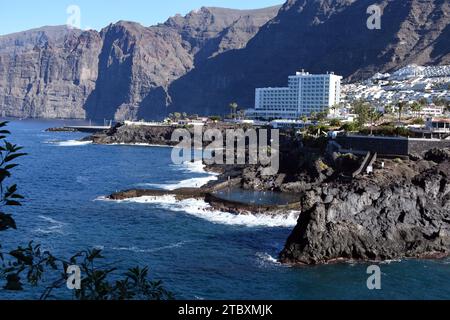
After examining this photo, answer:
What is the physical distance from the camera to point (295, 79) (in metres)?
186

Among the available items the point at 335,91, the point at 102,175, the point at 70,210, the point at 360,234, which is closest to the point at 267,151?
the point at 102,175

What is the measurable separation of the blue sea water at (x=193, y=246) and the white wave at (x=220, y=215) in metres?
0.11

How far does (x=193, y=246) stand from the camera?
1654 inches

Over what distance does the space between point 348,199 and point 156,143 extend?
384 feet

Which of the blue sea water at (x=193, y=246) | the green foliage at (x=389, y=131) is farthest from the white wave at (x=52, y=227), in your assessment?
the green foliage at (x=389, y=131)

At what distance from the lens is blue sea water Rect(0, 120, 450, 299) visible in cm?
3278

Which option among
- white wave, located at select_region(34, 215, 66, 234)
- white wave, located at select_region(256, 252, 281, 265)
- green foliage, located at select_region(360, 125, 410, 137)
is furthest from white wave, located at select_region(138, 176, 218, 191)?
white wave, located at select_region(256, 252, 281, 265)

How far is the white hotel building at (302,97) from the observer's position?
177750 millimetres

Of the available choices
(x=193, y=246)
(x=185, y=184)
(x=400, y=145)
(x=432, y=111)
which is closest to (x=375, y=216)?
(x=193, y=246)

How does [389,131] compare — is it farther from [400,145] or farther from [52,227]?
[52,227]

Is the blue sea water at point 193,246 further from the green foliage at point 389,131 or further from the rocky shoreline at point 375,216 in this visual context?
the green foliage at point 389,131

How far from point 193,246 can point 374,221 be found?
14.6m

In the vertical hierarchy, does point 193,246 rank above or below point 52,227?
below
